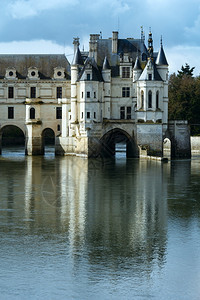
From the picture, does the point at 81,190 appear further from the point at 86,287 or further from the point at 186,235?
the point at 86,287

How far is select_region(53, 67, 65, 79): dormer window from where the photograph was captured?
234 feet

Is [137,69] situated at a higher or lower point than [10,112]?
higher

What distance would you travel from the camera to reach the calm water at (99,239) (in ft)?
58.3

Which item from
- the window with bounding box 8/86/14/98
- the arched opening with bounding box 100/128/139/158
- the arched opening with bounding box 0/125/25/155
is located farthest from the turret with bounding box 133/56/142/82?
the arched opening with bounding box 0/125/25/155

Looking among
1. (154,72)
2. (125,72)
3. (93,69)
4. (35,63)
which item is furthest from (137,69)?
(35,63)

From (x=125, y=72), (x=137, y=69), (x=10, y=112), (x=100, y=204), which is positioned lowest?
(x=100, y=204)

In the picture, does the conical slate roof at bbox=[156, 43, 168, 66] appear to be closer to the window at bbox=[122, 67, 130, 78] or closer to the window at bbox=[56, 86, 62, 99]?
the window at bbox=[122, 67, 130, 78]

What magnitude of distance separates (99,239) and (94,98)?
1671 inches

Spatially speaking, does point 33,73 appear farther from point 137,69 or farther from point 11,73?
point 137,69

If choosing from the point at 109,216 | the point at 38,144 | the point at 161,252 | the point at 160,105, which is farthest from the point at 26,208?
the point at 38,144

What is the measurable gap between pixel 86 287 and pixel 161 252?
161 inches

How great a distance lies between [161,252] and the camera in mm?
21016

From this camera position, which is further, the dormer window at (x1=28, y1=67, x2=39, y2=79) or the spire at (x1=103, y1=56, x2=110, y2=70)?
the dormer window at (x1=28, y1=67, x2=39, y2=79)

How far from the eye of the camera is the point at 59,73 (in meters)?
71.6
